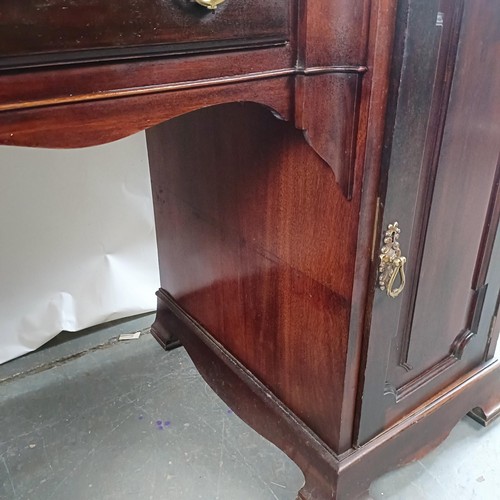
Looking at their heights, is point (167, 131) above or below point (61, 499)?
above

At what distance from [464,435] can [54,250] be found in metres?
1.05

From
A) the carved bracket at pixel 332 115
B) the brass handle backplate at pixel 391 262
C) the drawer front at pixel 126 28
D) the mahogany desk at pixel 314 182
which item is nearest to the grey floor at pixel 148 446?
the mahogany desk at pixel 314 182

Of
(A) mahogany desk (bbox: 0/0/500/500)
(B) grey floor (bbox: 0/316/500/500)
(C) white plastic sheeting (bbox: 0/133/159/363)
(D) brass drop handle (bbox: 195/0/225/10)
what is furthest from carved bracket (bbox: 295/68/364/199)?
(C) white plastic sheeting (bbox: 0/133/159/363)

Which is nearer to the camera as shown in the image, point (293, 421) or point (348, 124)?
point (348, 124)

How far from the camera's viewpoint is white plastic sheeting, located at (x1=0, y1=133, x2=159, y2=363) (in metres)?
1.29

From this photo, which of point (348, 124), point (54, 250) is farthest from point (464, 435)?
point (54, 250)

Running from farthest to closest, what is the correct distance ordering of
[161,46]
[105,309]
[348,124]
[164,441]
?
[105,309]
[164,441]
[348,124]
[161,46]

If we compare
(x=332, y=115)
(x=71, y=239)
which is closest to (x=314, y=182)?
(x=332, y=115)

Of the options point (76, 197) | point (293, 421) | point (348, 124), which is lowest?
point (293, 421)

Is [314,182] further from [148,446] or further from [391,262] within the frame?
[148,446]

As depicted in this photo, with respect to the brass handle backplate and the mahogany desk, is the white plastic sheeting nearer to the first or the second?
the mahogany desk

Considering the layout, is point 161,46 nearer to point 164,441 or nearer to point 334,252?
point 334,252

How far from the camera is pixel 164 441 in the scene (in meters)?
1.14

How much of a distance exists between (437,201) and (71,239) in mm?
943
